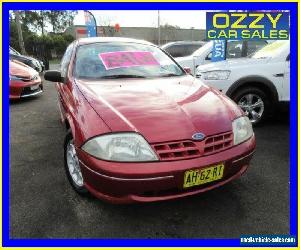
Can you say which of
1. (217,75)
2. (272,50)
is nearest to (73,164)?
(217,75)

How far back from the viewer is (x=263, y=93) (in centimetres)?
472

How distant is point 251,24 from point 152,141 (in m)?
4.27

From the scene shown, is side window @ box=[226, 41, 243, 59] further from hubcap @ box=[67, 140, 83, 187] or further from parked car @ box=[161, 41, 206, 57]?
hubcap @ box=[67, 140, 83, 187]

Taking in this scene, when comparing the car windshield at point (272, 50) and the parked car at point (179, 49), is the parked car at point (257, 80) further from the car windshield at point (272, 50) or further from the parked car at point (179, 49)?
the parked car at point (179, 49)

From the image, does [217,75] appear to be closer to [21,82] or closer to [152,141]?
[152,141]

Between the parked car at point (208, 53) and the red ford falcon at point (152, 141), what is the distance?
3.96 metres

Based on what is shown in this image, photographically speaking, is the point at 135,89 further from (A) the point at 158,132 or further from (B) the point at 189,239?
(B) the point at 189,239

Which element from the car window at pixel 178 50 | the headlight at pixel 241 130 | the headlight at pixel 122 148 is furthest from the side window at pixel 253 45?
Answer: the headlight at pixel 122 148

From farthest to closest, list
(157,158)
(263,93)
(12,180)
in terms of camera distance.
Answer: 1. (263,93)
2. (12,180)
3. (157,158)

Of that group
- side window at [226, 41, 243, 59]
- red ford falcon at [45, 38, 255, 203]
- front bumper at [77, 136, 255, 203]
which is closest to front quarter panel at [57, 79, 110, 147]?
red ford falcon at [45, 38, 255, 203]

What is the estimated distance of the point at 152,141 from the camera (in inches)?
85.9

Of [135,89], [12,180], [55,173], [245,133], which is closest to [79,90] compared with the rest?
[135,89]

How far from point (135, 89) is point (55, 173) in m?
1.30

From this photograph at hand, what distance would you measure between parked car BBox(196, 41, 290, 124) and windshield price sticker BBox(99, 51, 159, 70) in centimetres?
150
